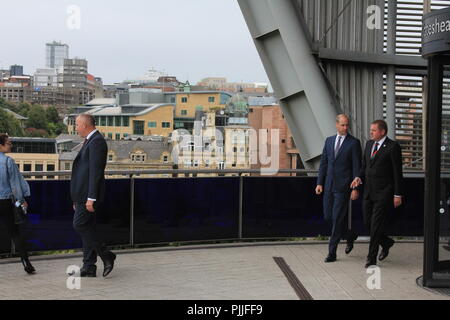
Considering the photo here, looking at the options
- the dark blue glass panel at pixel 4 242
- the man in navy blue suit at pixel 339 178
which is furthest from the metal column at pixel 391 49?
the dark blue glass panel at pixel 4 242

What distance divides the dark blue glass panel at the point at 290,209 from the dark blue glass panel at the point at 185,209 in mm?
274

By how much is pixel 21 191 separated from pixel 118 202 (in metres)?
2.14

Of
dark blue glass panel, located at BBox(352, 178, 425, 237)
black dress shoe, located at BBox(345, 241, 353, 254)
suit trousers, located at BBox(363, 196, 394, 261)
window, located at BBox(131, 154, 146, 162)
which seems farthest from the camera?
window, located at BBox(131, 154, 146, 162)

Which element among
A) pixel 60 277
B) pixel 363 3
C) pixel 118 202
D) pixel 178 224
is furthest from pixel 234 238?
pixel 363 3

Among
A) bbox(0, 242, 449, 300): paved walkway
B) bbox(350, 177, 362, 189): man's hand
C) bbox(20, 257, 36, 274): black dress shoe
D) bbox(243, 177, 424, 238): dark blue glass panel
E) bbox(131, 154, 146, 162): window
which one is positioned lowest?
bbox(0, 242, 449, 300): paved walkway

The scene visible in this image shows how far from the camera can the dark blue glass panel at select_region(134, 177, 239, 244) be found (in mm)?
9828

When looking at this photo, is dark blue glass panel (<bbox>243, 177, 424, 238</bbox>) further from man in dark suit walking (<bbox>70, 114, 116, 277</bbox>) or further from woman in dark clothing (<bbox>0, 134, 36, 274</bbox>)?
woman in dark clothing (<bbox>0, 134, 36, 274</bbox>)

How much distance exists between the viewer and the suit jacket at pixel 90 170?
7386mm

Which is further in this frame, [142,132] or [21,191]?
[142,132]

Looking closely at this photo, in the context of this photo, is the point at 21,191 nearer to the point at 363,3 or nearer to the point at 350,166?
the point at 350,166

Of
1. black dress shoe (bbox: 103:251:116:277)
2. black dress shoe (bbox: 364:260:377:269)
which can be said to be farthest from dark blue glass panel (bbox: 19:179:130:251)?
black dress shoe (bbox: 364:260:377:269)

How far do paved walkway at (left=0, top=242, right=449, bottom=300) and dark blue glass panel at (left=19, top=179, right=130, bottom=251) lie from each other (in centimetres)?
28
